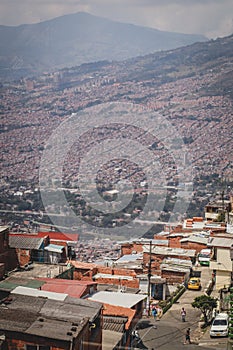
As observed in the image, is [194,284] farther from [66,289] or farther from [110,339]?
[110,339]

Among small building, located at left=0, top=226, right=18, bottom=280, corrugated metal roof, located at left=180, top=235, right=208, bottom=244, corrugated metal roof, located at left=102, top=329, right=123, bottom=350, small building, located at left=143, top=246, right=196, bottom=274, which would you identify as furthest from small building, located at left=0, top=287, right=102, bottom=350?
corrugated metal roof, located at left=180, top=235, right=208, bottom=244

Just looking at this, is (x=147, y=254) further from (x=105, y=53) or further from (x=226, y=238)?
(x=105, y=53)

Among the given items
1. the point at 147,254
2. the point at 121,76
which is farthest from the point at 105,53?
the point at 147,254

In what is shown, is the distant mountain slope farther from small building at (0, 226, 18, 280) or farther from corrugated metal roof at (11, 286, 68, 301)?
corrugated metal roof at (11, 286, 68, 301)

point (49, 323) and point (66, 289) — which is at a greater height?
point (49, 323)

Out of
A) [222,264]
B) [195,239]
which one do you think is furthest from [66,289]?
[195,239]

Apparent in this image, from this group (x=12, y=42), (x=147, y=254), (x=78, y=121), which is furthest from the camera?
(x=12, y=42)
